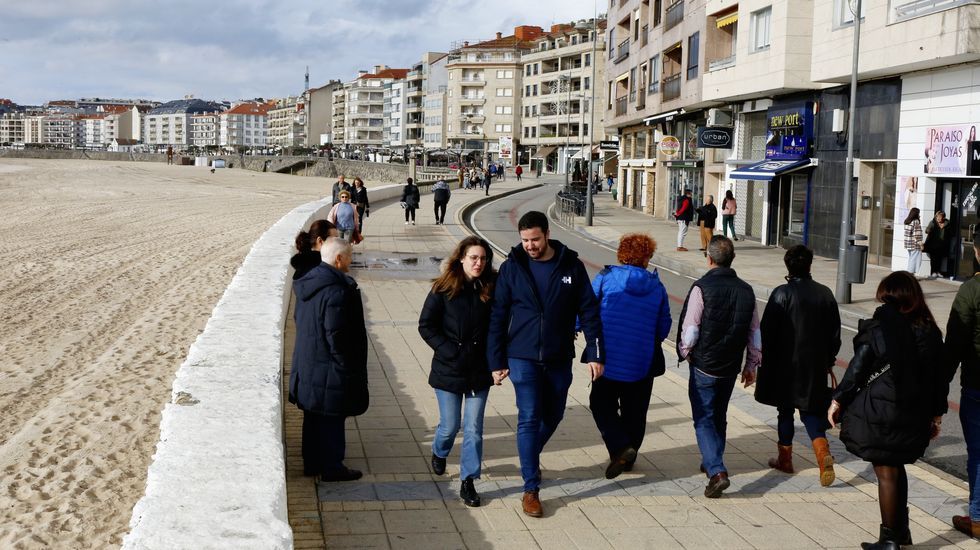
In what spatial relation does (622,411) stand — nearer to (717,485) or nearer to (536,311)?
(717,485)

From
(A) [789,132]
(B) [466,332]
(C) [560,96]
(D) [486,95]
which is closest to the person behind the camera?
(B) [466,332]

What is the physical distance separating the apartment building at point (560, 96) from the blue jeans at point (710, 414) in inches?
3758

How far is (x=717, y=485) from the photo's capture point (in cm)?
639

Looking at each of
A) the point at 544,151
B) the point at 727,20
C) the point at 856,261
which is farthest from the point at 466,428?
the point at 544,151

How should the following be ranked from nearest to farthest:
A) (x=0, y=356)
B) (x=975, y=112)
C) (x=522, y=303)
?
(x=522, y=303), (x=0, y=356), (x=975, y=112)

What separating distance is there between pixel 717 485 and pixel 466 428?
5.07ft

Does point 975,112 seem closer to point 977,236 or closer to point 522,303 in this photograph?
point 977,236

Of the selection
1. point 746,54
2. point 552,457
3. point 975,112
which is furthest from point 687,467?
point 746,54

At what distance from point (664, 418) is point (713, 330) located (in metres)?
2.21

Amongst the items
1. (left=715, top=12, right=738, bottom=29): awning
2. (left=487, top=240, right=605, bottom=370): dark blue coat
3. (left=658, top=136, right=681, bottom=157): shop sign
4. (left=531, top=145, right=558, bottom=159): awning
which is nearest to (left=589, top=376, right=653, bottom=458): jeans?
(left=487, top=240, right=605, bottom=370): dark blue coat

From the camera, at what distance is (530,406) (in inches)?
239

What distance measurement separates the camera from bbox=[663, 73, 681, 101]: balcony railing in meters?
38.6

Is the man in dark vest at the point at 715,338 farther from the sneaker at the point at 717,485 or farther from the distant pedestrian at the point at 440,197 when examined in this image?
A: the distant pedestrian at the point at 440,197

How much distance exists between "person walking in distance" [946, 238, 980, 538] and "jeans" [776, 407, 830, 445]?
965mm
